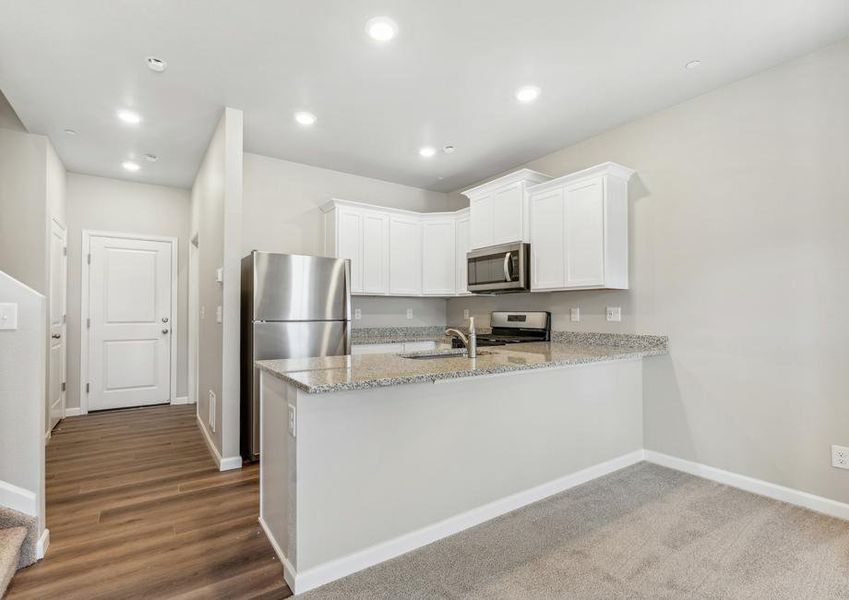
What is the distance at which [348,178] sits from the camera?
15.7 ft

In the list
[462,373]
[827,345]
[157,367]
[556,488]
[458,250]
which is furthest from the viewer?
[157,367]

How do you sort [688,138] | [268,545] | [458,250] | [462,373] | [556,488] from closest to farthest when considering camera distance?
[462,373], [268,545], [556,488], [688,138], [458,250]

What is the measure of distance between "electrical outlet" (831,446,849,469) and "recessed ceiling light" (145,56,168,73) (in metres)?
4.53

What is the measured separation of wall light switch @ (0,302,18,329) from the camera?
6.51 feet

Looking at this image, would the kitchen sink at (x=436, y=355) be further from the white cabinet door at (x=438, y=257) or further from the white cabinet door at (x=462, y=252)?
the white cabinet door at (x=438, y=257)

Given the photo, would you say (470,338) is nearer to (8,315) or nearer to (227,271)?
(227,271)

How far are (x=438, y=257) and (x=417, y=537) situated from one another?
326 centimetres

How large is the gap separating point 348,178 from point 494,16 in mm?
2848

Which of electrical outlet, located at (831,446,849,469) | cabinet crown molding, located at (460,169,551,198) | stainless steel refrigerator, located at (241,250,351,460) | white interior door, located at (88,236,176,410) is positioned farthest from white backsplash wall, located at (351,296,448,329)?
electrical outlet, located at (831,446,849,469)

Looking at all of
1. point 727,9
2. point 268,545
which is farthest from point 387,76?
point 268,545

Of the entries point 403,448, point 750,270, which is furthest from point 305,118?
point 750,270

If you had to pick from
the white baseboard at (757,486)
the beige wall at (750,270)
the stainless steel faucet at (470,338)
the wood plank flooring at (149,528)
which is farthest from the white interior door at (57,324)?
the white baseboard at (757,486)

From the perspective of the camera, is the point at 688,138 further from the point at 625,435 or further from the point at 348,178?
the point at 348,178

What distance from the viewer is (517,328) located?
4.27m
